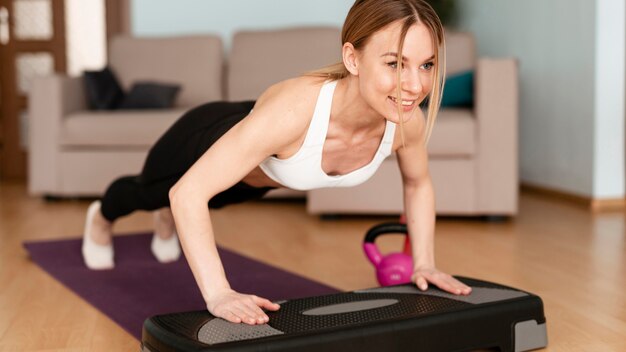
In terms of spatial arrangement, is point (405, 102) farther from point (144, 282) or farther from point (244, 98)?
point (244, 98)

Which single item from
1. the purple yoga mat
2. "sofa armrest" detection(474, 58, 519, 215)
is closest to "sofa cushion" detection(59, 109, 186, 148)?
the purple yoga mat

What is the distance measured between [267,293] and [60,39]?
3495 mm

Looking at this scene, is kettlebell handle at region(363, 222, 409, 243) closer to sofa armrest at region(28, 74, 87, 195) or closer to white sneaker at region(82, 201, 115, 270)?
white sneaker at region(82, 201, 115, 270)

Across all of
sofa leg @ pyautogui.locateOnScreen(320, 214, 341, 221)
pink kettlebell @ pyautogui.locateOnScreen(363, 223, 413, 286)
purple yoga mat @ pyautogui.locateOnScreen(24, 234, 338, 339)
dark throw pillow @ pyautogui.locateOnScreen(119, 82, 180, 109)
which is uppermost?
dark throw pillow @ pyautogui.locateOnScreen(119, 82, 180, 109)

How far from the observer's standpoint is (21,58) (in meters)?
5.16

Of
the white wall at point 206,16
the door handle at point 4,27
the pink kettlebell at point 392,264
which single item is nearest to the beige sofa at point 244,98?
the white wall at point 206,16

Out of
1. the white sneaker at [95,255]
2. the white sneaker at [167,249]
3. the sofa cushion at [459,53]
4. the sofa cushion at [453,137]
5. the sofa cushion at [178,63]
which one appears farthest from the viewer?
the sofa cushion at [178,63]

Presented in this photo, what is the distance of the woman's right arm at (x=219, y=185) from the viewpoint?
1.52 meters

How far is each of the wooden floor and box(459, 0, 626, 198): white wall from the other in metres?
0.19

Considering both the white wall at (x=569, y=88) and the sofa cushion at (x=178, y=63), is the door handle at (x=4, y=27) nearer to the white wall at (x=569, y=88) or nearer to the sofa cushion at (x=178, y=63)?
the sofa cushion at (x=178, y=63)

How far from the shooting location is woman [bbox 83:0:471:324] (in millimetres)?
1482

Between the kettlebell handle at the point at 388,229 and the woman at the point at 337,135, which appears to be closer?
the woman at the point at 337,135

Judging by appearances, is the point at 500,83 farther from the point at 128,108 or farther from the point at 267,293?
the point at 128,108

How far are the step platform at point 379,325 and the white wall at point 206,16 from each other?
359 cm
